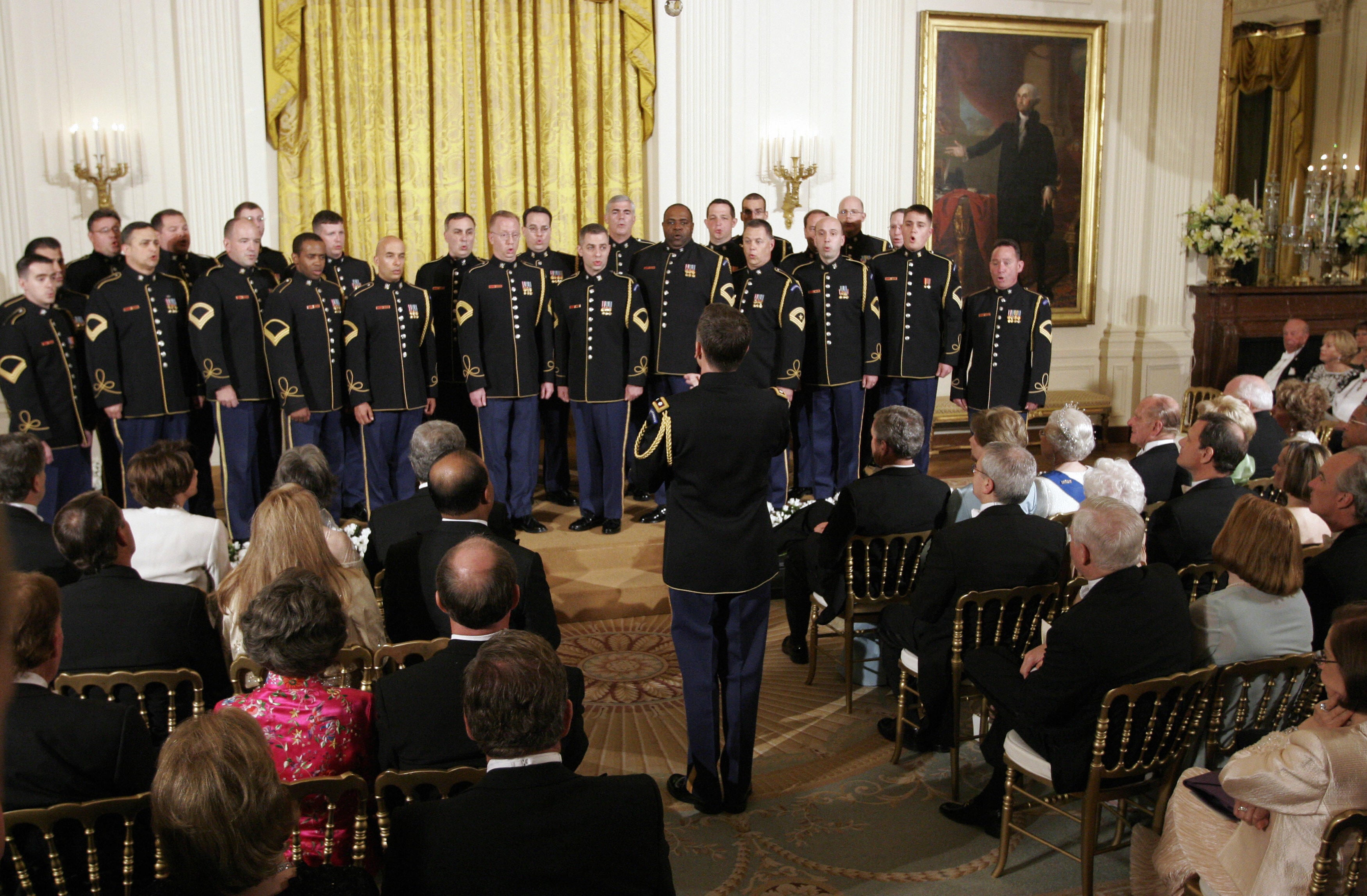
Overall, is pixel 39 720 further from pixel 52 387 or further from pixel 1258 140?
pixel 1258 140

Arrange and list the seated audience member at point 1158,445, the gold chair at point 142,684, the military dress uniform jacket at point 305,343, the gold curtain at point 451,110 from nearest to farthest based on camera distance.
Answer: the gold chair at point 142,684 → the seated audience member at point 1158,445 → the military dress uniform jacket at point 305,343 → the gold curtain at point 451,110

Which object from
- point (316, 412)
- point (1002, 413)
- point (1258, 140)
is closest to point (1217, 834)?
point (1002, 413)

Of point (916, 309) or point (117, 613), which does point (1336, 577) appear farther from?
point (916, 309)

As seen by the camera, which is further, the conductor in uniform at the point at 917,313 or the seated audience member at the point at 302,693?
the conductor in uniform at the point at 917,313

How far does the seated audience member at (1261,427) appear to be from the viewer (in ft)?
15.9

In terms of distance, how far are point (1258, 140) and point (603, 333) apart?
24.4ft

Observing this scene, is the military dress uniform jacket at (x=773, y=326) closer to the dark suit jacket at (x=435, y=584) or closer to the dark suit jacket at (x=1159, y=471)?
the dark suit jacket at (x=1159, y=471)

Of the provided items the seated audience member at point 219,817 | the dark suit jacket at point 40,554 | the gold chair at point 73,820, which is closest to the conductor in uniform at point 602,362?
the dark suit jacket at point 40,554

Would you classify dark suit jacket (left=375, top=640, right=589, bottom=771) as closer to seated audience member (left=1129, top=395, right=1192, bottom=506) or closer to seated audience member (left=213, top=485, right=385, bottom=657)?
seated audience member (left=213, top=485, right=385, bottom=657)

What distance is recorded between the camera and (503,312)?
5.57m

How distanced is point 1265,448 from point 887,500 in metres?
2.11

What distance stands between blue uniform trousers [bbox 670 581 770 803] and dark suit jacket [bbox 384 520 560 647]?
0.47 metres

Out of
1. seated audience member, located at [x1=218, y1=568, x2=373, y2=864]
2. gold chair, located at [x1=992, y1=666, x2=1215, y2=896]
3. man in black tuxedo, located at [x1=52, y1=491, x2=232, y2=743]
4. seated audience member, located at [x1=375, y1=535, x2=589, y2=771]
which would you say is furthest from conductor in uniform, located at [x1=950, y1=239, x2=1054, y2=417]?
seated audience member, located at [x1=218, y1=568, x2=373, y2=864]

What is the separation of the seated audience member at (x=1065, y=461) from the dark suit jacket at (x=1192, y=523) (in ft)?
1.00
